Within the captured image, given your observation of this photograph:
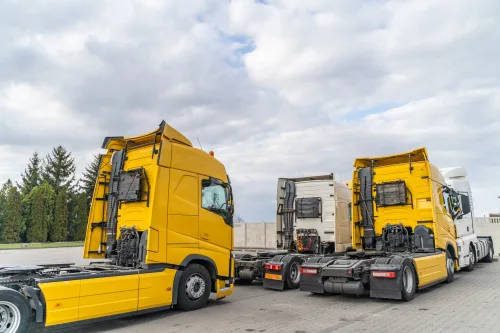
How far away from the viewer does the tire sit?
16.9 feet

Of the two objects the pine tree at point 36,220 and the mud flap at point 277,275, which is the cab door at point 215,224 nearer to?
the mud flap at point 277,275

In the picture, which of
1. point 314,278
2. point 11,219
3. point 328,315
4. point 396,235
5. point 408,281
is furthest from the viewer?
point 11,219

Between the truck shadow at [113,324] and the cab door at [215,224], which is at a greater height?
the cab door at [215,224]

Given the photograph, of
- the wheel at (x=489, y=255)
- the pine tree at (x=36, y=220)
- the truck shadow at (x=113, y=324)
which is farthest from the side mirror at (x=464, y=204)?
the pine tree at (x=36, y=220)

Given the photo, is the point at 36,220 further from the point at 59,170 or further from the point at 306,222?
the point at 306,222

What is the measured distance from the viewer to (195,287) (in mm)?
7918

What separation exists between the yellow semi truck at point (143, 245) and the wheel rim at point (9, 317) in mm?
12

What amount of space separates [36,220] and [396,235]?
137 feet

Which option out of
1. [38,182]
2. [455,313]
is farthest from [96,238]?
[38,182]

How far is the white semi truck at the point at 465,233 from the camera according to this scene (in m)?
12.5

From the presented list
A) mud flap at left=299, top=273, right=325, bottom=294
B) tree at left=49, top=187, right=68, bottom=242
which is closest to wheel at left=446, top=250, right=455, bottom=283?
mud flap at left=299, top=273, right=325, bottom=294

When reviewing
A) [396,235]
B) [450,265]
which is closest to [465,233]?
[450,265]

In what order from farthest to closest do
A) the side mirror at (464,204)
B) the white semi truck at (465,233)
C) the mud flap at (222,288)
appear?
the side mirror at (464,204), the white semi truck at (465,233), the mud flap at (222,288)

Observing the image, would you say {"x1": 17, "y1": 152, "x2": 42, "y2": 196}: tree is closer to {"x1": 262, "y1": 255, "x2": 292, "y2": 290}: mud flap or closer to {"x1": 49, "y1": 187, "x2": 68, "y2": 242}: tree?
{"x1": 49, "y1": 187, "x2": 68, "y2": 242}: tree
